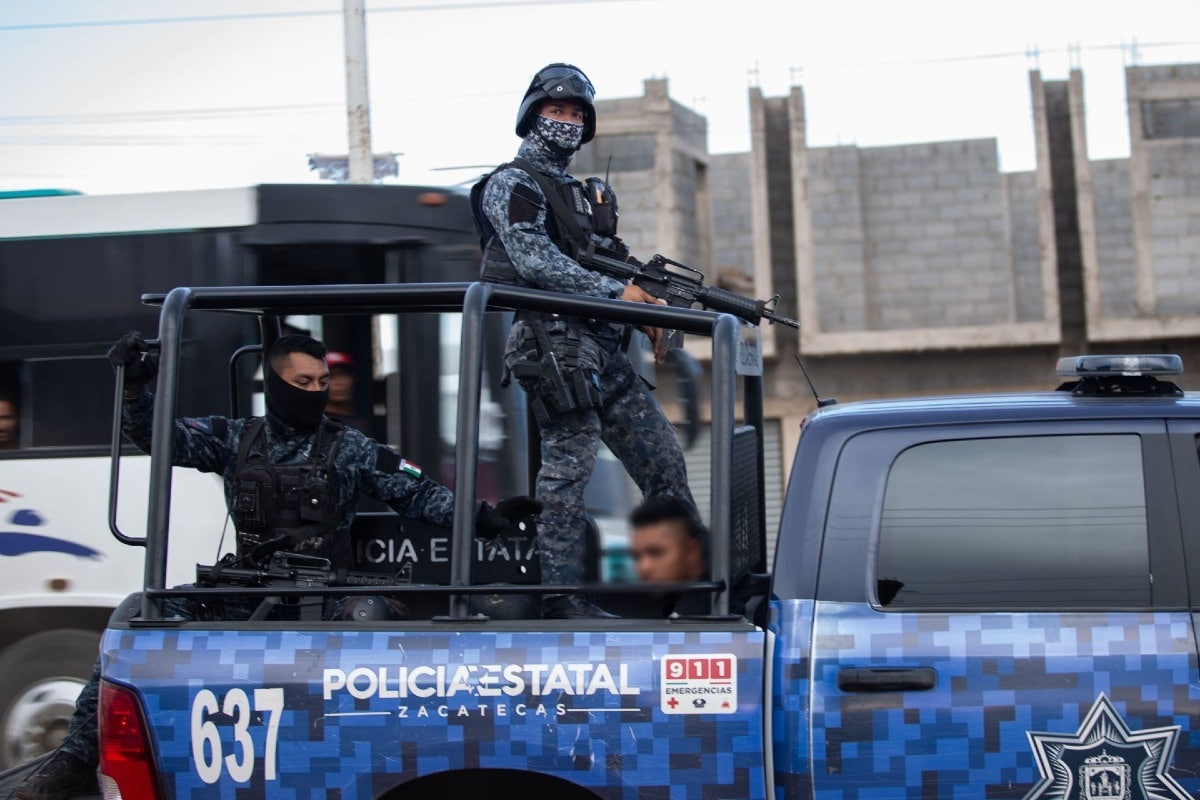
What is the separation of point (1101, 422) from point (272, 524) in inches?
90.7

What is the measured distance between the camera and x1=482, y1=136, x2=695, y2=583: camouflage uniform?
3719mm

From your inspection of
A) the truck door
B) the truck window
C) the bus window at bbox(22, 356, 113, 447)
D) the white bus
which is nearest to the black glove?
the truck door

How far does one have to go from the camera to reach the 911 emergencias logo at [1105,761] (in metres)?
2.75

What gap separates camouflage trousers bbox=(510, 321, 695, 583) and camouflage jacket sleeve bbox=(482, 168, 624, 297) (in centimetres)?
21

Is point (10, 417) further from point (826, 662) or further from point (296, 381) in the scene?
point (826, 662)

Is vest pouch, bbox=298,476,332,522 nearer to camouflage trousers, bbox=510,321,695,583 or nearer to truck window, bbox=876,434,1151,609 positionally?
camouflage trousers, bbox=510,321,695,583

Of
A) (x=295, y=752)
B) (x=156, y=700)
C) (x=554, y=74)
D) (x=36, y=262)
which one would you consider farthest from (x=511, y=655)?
(x=36, y=262)

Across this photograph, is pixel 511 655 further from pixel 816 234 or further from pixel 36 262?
pixel 816 234

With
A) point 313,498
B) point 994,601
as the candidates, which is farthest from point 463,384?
point 994,601

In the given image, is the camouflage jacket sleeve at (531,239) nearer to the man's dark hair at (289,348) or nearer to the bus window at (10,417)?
the man's dark hair at (289,348)

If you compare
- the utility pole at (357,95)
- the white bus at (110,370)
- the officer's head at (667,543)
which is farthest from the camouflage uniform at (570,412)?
the utility pole at (357,95)

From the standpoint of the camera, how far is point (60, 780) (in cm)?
352

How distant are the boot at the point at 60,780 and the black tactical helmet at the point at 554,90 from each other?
→ 7.66ft

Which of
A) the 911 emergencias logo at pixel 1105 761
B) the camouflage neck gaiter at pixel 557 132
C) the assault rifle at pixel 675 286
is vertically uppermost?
the camouflage neck gaiter at pixel 557 132
